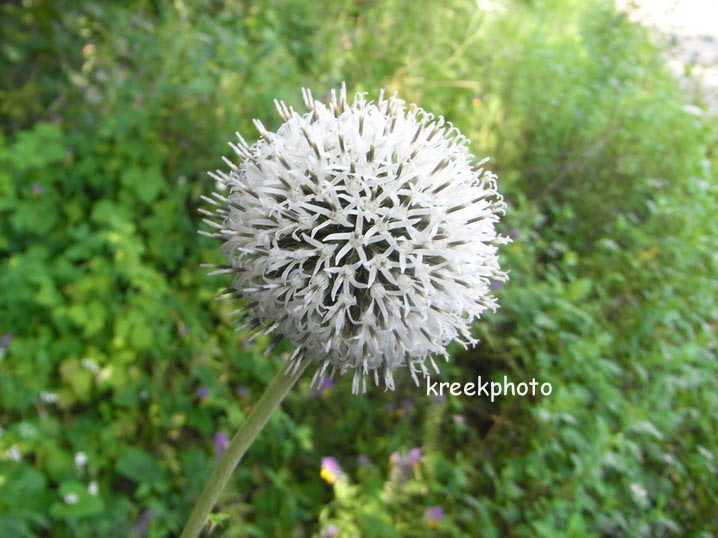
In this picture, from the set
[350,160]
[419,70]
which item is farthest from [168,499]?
[419,70]

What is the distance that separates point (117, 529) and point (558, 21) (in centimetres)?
483

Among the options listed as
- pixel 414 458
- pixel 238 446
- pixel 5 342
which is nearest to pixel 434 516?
pixel 414 458

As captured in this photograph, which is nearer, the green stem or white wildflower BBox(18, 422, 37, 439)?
the green stem

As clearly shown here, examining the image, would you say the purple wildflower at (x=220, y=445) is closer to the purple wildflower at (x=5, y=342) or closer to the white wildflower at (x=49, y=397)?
the white wildflower at (x=49, y=397)

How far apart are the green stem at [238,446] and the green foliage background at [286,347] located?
0.77 m

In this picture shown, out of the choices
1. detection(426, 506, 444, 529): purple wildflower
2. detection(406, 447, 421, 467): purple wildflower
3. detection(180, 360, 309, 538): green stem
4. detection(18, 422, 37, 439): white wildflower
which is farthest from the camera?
detection(406, 447, 421, 467): purple wildflower

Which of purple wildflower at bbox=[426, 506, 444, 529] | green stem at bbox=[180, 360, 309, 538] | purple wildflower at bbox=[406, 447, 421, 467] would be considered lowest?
green stem at bbox=[180, 360, 309, 538]

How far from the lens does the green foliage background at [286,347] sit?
6.56ft

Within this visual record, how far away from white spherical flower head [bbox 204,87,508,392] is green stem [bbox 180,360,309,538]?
0.20ft

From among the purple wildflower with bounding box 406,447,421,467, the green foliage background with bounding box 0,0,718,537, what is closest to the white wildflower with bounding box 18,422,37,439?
the green foliage background with bounding box 0,0,718,537

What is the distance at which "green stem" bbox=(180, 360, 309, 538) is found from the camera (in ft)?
3.49

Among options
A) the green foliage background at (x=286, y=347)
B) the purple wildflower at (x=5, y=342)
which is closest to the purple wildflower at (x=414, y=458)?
the green foliage background at (x=286, y=347)

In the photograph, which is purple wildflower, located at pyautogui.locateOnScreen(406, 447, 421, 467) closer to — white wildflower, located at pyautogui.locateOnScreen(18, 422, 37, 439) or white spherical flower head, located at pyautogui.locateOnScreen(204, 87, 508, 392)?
white spherical flower head, located at pyautogui.locateOnScreen(204, 87, 508, 392)

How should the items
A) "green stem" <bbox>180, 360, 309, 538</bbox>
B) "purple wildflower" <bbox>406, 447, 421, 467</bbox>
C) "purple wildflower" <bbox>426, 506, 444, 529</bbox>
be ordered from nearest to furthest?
"green stem" <bbox>180, 360, 309, 538</bbox>
"purple wildflower" <bbox>426, 506, 444, 529</bbox>
"purple wildflower" <bbox>406, 447, 421, 467</bbox>
